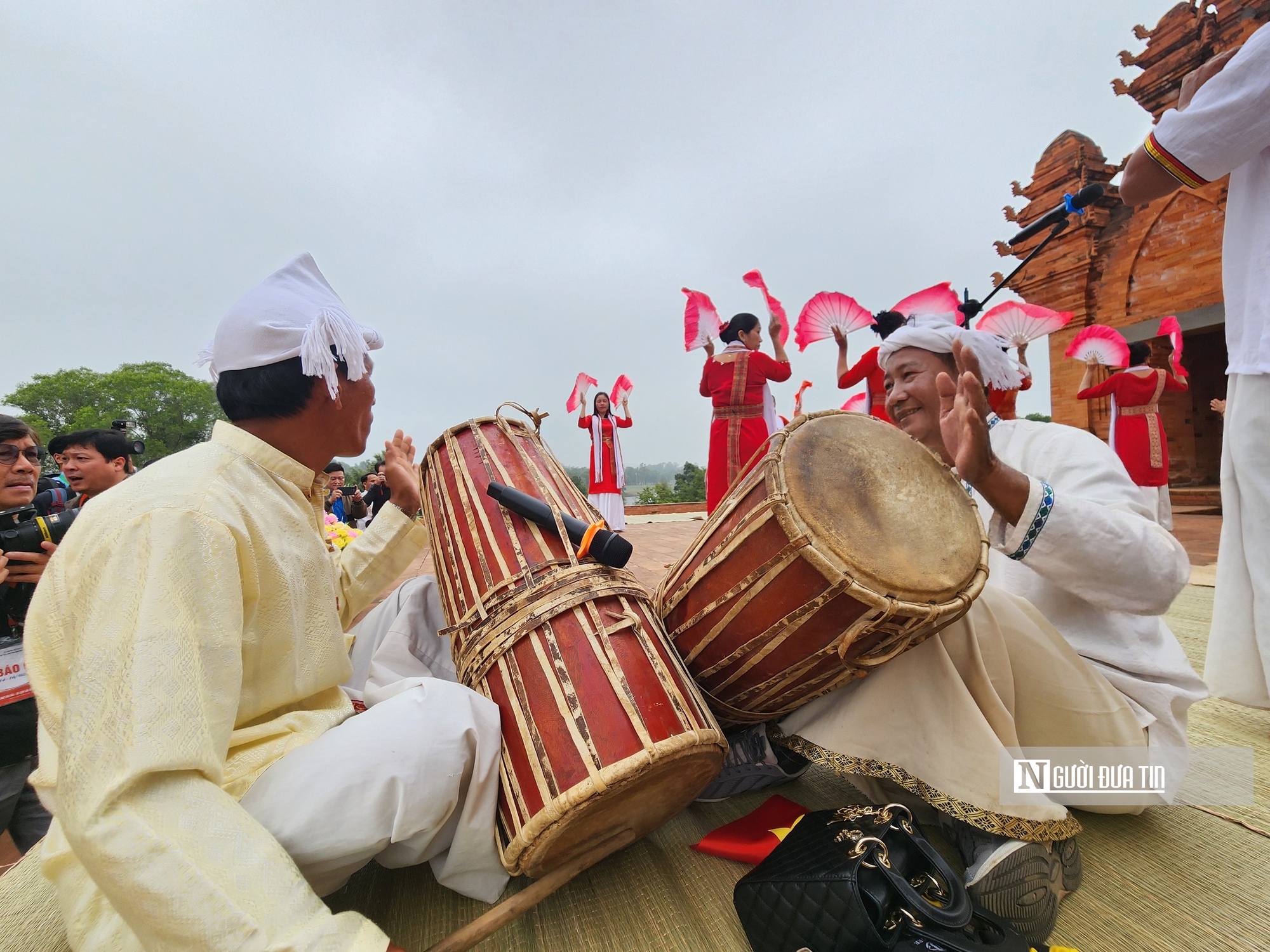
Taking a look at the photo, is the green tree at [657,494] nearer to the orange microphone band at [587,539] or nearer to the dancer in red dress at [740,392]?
the dancer in red dress at [740,392]

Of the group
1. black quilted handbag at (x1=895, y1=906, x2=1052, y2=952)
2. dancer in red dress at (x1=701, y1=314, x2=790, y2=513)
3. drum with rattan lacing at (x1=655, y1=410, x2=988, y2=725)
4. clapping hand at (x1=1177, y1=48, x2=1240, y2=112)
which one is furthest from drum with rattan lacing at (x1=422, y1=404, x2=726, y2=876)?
dancer in red dress at (x1=701, y1=314, x2=790, y2=513)

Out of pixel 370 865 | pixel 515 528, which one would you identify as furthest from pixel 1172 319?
pixel 370 865

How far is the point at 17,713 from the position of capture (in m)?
1.74

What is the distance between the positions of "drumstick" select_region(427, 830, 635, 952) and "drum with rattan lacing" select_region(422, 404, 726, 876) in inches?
0.6

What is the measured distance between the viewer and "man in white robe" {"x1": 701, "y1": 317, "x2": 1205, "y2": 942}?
1235 millimetres

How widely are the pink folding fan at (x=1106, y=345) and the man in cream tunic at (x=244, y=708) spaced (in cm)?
822

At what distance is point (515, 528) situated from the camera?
4.88 ft

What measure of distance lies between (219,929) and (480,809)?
0.49 metres

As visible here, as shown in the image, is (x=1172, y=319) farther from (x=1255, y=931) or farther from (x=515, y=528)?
(x=515, y=528)

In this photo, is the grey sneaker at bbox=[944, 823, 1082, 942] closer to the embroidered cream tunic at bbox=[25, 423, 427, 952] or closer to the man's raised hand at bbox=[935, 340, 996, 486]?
the man's raised hand at bbox=[935, 340, 996, 486]

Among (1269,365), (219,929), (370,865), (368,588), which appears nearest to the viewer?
(219,929)

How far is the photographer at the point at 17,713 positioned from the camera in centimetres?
171

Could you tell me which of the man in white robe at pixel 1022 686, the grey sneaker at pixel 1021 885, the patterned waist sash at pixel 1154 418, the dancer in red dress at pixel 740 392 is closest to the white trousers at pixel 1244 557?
the man in white robe at pixel 1022 686

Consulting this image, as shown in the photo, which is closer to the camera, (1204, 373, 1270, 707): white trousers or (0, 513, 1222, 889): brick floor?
(1204, 373, 1270, 707): white trousers
